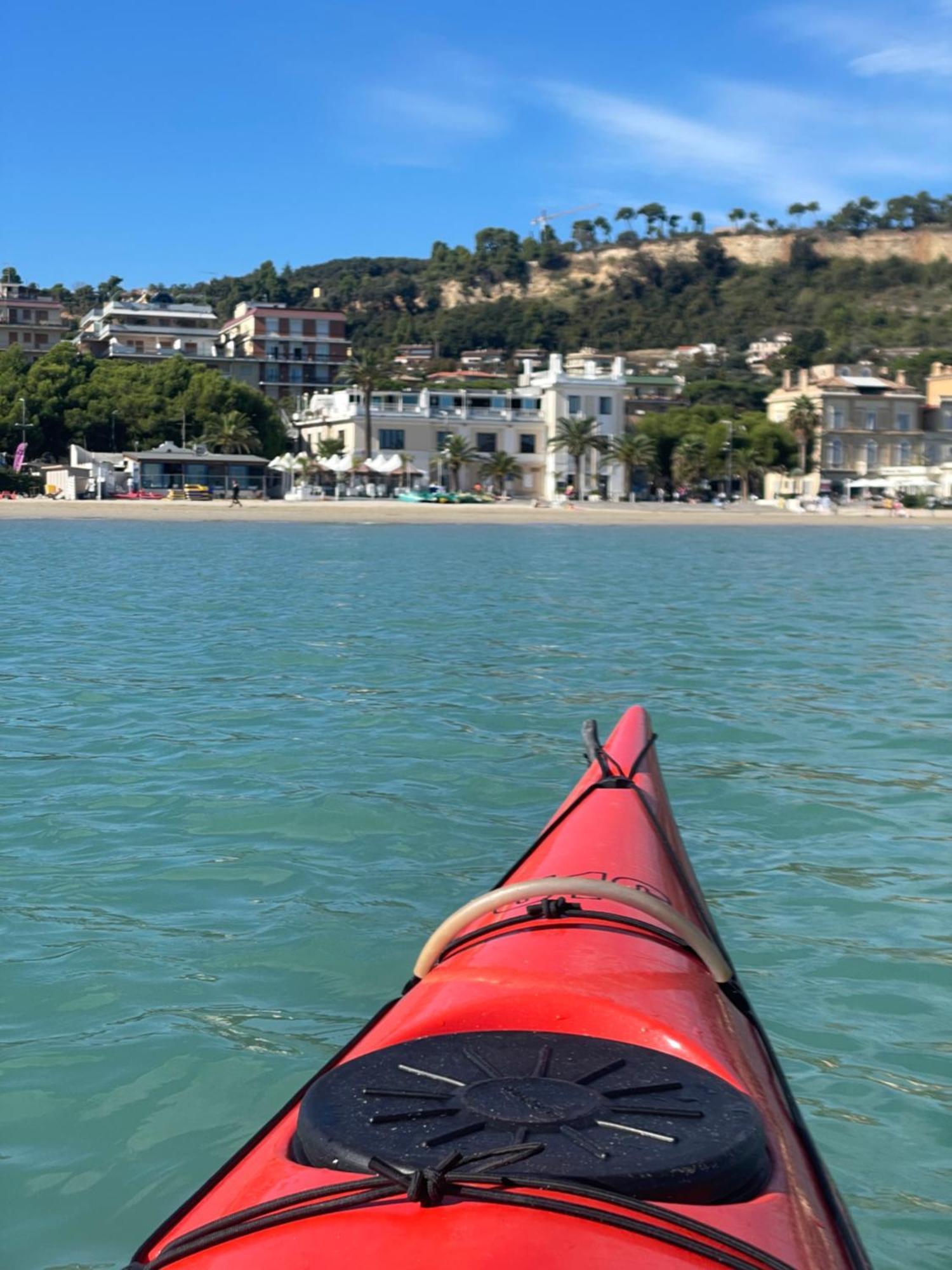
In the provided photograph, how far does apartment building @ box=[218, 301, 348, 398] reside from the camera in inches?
4075

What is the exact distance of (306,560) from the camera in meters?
33.8

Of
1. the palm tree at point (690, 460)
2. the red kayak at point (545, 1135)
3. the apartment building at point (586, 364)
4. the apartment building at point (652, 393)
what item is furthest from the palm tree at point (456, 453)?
the red kayak at point (545, 1135)

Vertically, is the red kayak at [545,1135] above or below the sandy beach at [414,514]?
below

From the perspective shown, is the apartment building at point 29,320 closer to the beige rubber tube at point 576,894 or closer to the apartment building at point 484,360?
the apartment building at point 484,360

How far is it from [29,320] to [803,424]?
59333mm

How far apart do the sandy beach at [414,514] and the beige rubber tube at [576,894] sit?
52502 mm

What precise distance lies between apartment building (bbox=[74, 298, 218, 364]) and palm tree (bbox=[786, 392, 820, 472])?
43667mm

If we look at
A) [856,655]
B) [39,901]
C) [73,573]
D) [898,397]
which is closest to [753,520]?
[898,397]

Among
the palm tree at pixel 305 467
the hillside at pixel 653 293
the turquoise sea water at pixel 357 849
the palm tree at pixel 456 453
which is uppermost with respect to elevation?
the hillside at pixel 653 293

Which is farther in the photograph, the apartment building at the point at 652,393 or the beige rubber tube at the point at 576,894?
the apartment building at the point at 652,393

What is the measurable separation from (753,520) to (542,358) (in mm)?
82110

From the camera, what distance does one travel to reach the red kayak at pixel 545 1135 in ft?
7.06

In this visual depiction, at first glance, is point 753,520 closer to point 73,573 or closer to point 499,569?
point 499,569

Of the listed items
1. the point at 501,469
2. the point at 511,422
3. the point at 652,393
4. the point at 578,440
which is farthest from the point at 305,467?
the point at 652,393
